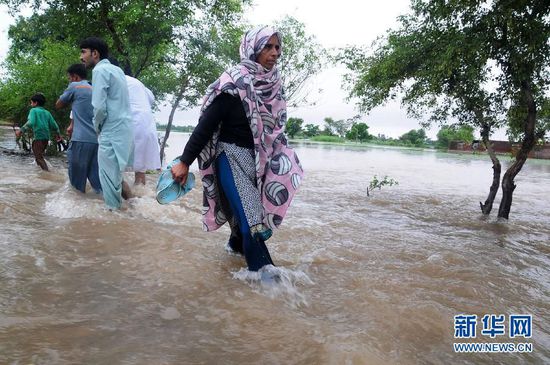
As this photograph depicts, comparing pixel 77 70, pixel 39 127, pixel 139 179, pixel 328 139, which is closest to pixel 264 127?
pixel 77 70

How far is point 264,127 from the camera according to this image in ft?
8.93

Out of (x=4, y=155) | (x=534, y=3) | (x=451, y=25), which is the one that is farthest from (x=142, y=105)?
(x=4, y=155)

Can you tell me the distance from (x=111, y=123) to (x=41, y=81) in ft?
25.8

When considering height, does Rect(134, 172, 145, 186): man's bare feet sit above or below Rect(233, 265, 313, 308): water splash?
above

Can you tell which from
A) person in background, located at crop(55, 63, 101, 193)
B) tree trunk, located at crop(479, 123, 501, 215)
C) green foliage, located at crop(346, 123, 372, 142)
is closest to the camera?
person in background, located at crop(55, 63, 101, 193)

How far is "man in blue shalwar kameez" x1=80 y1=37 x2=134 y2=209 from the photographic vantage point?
13.5 ft

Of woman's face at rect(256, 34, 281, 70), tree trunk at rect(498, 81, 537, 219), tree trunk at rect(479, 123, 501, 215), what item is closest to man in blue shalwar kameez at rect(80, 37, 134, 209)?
woman's face at rect(256, 34, 281, 70)

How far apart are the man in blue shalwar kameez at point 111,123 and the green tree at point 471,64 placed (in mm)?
4180

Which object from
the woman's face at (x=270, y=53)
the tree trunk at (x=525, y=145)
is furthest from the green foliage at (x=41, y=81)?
the tree trunk at (x=525, y=145)

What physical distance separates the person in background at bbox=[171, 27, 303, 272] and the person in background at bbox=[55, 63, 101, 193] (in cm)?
250

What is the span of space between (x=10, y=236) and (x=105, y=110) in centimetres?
154

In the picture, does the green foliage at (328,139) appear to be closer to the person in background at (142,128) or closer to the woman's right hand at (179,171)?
the person in background at (142,128)

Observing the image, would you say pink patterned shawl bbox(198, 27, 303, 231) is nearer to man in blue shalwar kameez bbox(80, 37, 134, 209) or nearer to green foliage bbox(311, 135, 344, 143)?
man in blue shalwar kameez bbox(80, 37, 134, 209)

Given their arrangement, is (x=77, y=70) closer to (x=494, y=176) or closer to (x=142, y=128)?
(x=142, y=128)
